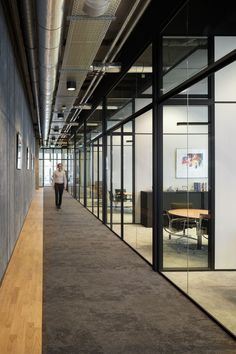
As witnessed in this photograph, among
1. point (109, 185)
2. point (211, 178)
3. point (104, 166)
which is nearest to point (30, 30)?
point (211, 178)

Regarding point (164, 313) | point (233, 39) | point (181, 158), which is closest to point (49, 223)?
point (181, 158)

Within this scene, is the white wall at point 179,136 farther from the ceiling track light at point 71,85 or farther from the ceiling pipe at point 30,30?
the ceiling track light at point 71,85

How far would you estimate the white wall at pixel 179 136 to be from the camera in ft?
17.5

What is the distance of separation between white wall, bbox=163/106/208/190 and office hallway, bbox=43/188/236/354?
4.48ft

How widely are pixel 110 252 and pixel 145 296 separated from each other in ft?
8.26

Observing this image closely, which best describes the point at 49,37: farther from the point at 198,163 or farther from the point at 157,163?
the point at 198,163

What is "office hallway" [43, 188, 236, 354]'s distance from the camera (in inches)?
130

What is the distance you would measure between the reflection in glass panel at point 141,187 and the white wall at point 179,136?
1.67ft

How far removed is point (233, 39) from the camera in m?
4.10

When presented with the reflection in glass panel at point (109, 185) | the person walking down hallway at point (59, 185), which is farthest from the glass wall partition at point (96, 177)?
the reflection in glass panel at point (109, 185)

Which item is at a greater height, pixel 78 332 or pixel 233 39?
pixel 233 39

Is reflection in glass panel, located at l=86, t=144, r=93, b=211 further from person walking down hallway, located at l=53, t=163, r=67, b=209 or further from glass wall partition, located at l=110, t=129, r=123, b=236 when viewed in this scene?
glass wall partition, located at l=110, t=129, r=123, b=236

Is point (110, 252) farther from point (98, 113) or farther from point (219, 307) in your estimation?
point (98, 113)

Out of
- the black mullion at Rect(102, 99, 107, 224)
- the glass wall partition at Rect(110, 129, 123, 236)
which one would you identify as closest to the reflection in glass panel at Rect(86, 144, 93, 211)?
the black mullion at Rect(102, 99, 107, 224)
